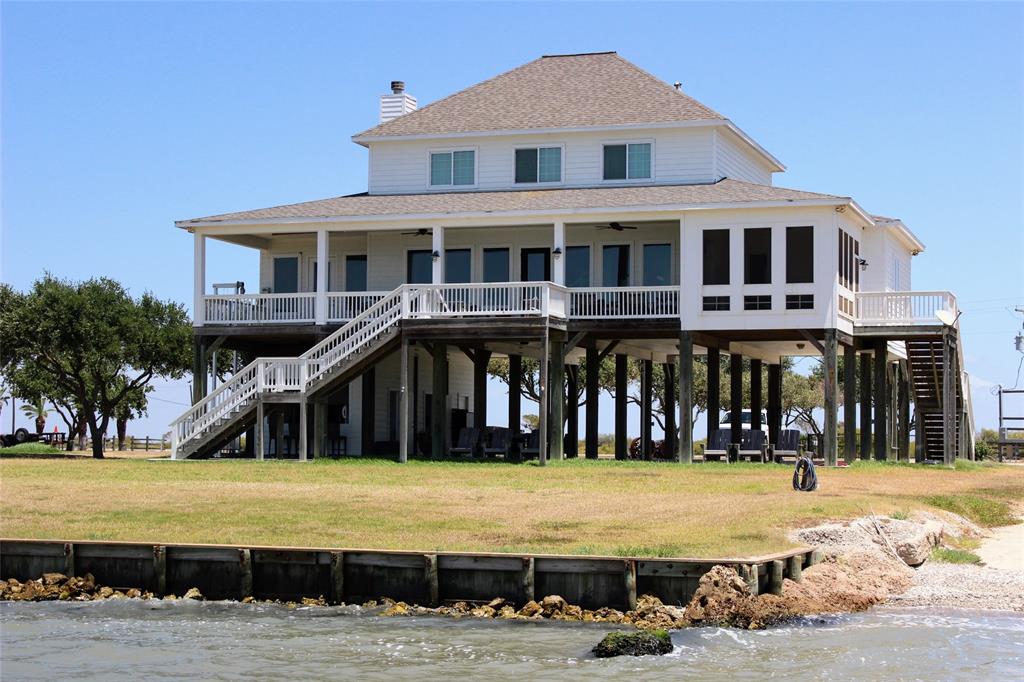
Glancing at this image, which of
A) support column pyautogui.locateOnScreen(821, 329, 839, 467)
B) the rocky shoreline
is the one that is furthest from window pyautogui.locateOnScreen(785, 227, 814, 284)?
the rocky shoreline

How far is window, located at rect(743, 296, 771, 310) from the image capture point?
39237 millimetres

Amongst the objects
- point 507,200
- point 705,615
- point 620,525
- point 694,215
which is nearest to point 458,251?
point 507,200

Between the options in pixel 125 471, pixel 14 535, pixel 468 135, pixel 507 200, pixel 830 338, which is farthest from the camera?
pixel 468 135

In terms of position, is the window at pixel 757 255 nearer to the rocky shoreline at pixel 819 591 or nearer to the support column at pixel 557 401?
the support column at pixel 557 401

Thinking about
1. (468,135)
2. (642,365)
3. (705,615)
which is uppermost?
(468,135)

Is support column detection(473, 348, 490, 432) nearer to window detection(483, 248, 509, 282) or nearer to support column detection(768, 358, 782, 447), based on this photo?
window detection(483, 248, 509, 282)

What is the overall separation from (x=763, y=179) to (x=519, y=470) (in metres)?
17.4

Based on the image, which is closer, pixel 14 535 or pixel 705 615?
pixel 705 615

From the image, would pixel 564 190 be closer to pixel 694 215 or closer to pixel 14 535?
pixel 694 215

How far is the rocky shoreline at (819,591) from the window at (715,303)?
13.1 meters

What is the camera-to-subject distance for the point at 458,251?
44.0 meters

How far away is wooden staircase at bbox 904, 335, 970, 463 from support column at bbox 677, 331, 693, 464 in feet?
22.0

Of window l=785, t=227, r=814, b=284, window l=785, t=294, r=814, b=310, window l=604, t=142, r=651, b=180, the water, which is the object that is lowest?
the water

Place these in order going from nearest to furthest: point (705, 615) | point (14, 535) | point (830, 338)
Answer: point (705, 615), point (14, 535), point (830, 338)
